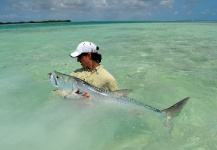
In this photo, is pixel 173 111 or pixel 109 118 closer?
pixel 173 111

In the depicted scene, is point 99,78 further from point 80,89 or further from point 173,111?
point 173,111

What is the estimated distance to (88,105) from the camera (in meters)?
4.23

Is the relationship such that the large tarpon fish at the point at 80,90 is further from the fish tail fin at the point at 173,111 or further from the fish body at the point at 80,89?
the fish tail fin at the point at 173,111

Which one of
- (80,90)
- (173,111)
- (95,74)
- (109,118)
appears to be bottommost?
(109,118)

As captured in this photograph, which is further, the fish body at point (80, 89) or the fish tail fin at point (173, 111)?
Result: the fish body at point (80, 89)

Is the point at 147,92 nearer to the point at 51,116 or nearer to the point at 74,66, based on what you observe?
the point at 51,116

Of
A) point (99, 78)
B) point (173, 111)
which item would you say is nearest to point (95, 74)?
point (99, 78)

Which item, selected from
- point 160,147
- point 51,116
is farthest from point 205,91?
point 51,116

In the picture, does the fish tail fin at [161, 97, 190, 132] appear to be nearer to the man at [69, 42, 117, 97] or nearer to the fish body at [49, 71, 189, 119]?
the fish body at [49, 71, 189, 119]

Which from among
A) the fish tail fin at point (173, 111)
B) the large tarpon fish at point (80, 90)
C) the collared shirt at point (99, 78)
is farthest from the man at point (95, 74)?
the fish tail fin at point (173, 111)

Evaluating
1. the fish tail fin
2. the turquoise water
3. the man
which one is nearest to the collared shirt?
the man

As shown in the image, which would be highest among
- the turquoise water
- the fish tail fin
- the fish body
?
the fish body

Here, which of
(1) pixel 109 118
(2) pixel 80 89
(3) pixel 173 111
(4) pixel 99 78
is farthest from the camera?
(1) pixel 109 118

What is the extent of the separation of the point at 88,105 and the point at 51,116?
858 millimetres
